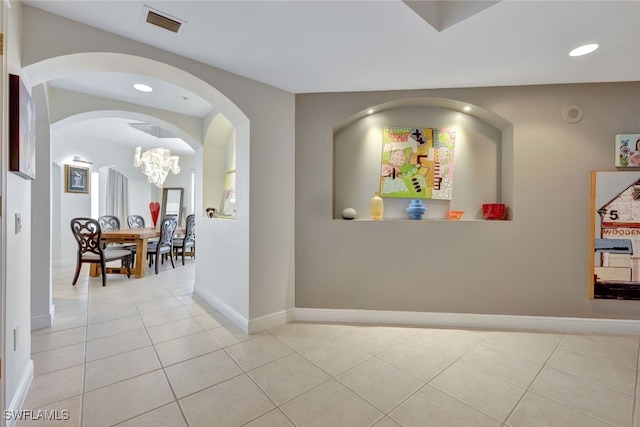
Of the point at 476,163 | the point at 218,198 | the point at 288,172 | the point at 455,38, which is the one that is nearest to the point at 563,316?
the point at 476,163

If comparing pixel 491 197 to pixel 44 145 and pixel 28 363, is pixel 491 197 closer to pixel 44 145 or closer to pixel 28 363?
pixel 28 363

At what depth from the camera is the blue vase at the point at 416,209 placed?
2.83 meters

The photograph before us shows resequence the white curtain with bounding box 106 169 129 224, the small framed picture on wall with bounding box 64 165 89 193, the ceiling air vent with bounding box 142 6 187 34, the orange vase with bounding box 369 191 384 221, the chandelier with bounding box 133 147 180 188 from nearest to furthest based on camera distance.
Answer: the ceiling air vent with bounding box 142 6 187 34, the orange vase with bounding box 369 191 384 221, the chandelier with bounding box 133 147 180 188, the small framed picture on wall with bounding box 64 165 89 193, the white curtain with bounding box 106 169 129 224

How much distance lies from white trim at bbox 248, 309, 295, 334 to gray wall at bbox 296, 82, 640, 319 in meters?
0.15

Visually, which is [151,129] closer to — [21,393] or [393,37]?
[21,393]

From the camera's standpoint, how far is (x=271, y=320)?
268 centimetres

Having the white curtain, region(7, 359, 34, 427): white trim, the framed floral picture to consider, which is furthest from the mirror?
the framed floral picture

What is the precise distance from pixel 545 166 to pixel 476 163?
58 centimetres

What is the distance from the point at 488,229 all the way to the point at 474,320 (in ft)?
2.98

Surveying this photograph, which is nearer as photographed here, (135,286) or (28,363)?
(28,363)

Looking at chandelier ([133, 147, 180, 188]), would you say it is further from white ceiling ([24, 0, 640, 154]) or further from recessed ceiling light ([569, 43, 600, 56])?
recessed ceiling light ([569, 43, 600, 56])

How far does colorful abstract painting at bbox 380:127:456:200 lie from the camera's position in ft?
9.50

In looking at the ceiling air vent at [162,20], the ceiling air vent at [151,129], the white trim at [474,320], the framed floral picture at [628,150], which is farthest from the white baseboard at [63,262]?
the framed floral picture at [628,150]

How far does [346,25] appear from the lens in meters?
1.77
